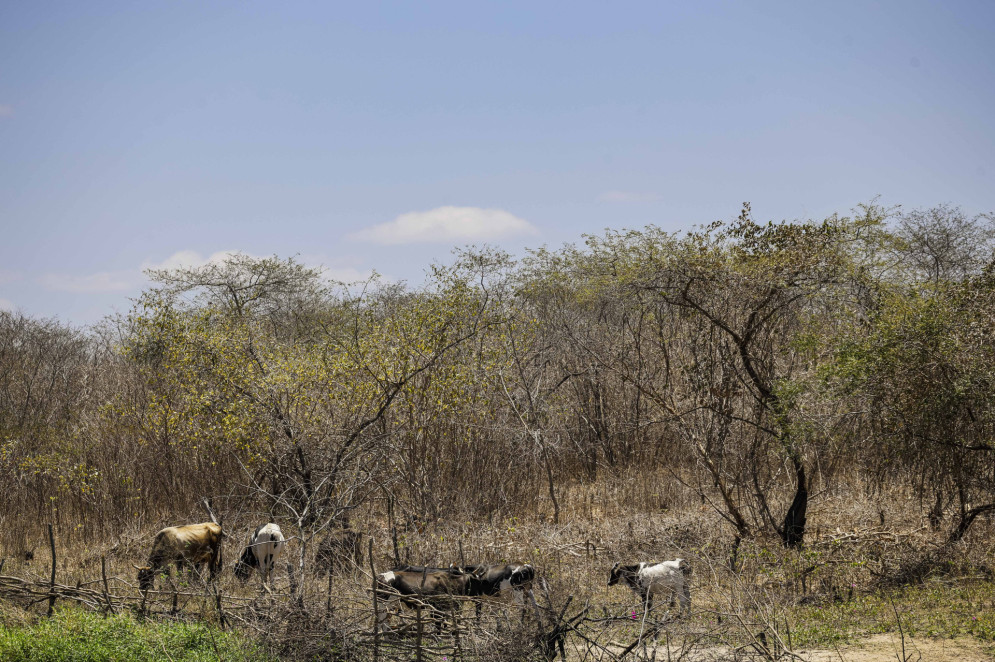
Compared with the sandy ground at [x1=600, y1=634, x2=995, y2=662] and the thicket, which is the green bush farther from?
the sandy ground at [x1=600, y1=634, x2=995, y2=662]

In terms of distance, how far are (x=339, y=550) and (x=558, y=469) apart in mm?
7350

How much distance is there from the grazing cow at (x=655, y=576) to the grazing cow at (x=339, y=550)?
121 inches

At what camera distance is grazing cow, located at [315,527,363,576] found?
913 centimetres

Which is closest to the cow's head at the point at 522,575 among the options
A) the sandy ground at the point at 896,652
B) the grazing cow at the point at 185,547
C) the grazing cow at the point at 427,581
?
the grazing cow at the point at 427,581

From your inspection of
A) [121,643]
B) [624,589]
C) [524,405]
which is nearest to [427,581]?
[624,589]

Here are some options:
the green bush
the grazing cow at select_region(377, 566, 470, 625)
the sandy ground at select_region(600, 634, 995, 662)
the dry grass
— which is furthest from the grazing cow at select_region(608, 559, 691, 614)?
the green bush

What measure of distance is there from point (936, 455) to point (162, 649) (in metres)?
9.17

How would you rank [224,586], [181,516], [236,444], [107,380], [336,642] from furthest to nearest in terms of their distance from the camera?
1. [107,380]
2. [181,516]
3. [236,444]
4. [224,586]
5. [336,642]

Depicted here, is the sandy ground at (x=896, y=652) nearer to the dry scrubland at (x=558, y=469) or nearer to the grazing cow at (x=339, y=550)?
the dry scrubland at (x=558, y=469)

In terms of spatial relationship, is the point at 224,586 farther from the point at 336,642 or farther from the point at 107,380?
the point at 107,380

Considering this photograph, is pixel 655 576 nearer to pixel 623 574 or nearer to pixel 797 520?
pixel 623 574

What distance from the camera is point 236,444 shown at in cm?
1152

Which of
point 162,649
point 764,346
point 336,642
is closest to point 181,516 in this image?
point 162,649

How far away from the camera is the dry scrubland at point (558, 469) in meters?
7.70
